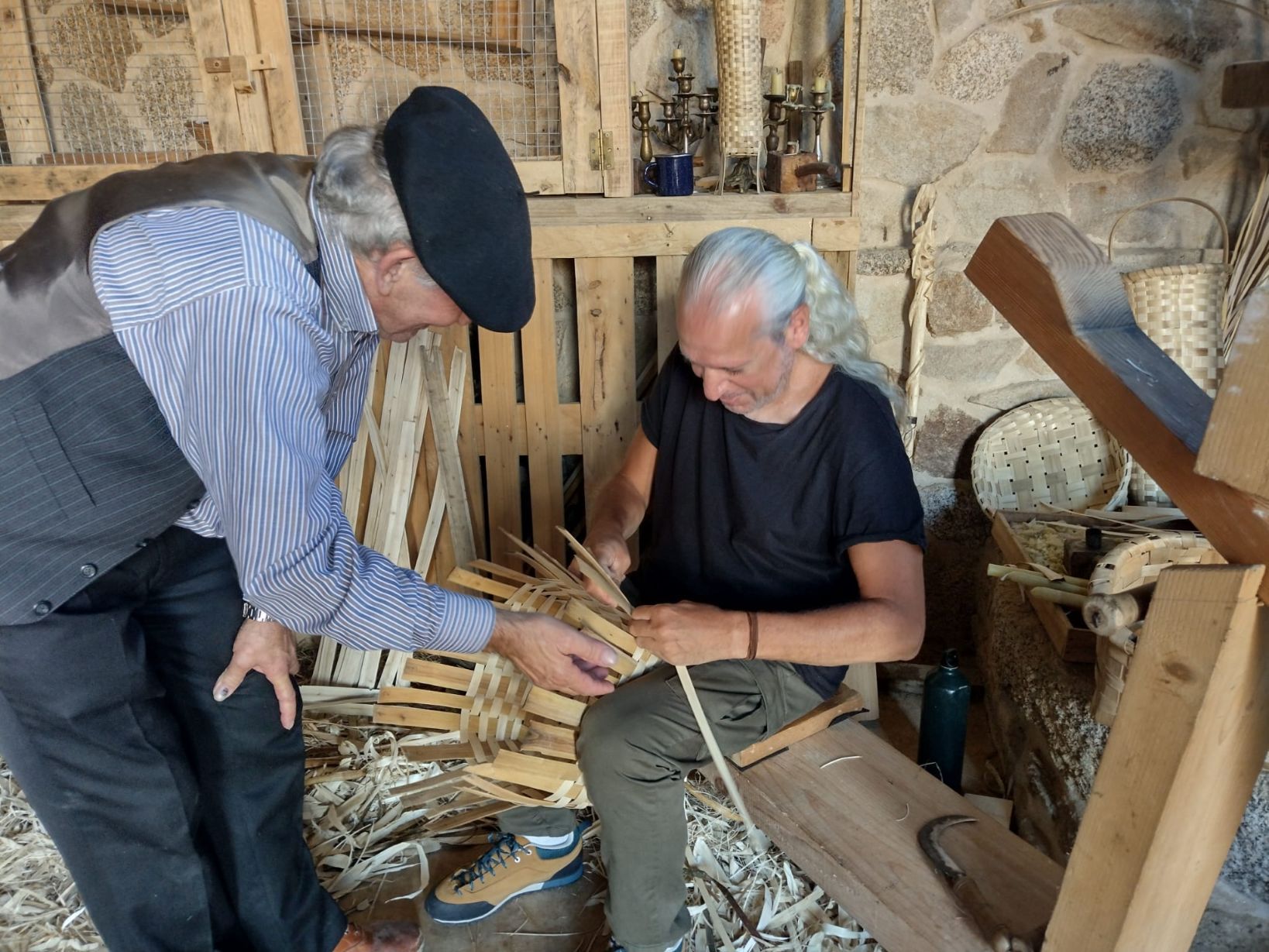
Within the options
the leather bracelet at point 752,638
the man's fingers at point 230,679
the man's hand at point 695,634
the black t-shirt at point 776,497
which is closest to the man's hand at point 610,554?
the black t-shirt at point 776,497

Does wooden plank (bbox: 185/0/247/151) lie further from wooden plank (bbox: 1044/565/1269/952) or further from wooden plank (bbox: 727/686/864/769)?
wooden plank (bbox: 1044/565/1269/952)

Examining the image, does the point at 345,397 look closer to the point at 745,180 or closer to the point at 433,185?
the point at 433,185

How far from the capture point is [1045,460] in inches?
121

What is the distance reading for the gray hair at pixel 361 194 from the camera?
142 cm

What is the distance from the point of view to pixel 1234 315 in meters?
2.78

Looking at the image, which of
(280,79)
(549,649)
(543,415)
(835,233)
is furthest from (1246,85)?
(280,79)

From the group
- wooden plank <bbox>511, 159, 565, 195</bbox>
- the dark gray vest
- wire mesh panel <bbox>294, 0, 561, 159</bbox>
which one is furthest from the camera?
wire mesh panel <bbox>294, 0, 561, 159</bbox>

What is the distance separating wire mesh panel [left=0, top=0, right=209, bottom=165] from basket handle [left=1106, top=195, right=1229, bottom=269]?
2827mm

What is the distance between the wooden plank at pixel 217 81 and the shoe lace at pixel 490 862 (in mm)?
2014

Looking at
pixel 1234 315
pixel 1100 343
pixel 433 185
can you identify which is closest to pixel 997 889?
pixel 1100 343

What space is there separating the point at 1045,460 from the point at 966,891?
174cm

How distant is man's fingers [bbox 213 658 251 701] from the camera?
1862 mm

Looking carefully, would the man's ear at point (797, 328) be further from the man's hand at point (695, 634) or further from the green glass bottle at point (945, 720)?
the green glass bottle at point (945, 720)

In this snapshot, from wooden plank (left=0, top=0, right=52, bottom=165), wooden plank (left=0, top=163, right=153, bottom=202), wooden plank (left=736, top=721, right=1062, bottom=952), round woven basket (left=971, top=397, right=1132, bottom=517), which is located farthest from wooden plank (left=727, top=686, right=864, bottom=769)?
wooden plank (left=0, top=0, right=52, bottom=165)
